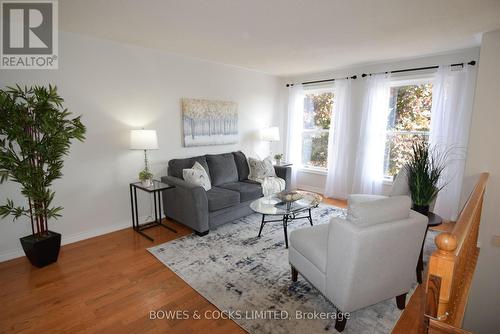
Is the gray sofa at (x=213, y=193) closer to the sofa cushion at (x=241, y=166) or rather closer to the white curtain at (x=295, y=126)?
the sofa cushion at (x=241, y=166)

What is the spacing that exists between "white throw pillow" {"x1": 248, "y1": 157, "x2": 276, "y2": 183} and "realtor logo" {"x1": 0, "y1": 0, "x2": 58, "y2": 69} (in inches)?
119

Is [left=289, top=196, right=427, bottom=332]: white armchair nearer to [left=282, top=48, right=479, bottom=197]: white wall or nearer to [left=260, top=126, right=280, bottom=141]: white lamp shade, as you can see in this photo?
[left=282, top=48, right=479, bottom=197]: white wall

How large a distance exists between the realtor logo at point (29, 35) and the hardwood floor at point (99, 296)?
2106mm

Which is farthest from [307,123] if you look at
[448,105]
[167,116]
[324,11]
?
[324,11]

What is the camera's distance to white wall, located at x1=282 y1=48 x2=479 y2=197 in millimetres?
3697

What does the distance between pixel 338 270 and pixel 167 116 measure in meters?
3.23

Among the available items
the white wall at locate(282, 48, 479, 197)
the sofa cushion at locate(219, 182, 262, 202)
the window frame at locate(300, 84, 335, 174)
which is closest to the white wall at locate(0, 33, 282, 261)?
the sofa cushion at locate(219, 182, 262, 202)

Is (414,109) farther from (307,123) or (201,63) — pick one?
(201,63)

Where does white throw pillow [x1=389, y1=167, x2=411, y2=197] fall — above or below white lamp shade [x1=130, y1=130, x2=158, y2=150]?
below

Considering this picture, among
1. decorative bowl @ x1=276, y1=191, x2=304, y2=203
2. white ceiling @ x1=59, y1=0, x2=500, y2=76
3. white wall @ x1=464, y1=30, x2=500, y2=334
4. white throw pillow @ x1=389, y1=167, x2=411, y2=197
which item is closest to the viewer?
white ceiling @ x1=59, y1=0, x2=500, y2=76

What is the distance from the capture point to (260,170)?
4.57m

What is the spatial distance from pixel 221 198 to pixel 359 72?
3336mm

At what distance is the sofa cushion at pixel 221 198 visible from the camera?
11.2ft

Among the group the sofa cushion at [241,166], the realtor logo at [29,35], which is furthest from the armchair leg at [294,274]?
the realtor logo at [29,35]
